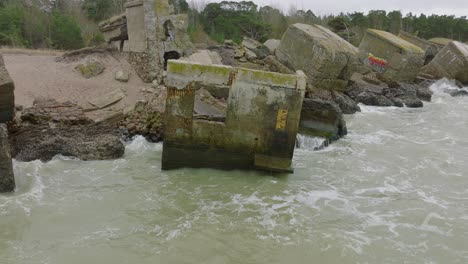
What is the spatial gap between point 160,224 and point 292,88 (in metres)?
2.86

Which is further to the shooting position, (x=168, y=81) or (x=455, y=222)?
(x=168, y=81)

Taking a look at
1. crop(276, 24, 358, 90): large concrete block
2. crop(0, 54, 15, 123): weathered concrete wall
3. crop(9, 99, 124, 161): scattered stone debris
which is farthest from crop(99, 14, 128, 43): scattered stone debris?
crop(0, 54, 15, 123): weathered concrete wall

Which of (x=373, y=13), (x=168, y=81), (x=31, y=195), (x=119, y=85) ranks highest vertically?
(x=373, y=13)

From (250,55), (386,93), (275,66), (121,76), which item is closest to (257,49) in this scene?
(250,55)

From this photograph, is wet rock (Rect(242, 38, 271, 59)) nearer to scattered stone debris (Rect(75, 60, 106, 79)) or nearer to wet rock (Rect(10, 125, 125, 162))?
scattered stone debris (Rect(75, 60, 106, 79))

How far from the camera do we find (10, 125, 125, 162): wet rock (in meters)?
7.00

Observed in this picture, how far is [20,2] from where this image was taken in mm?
22750

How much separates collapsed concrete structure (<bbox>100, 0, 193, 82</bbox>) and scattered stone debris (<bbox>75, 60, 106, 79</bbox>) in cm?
78

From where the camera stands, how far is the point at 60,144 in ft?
23.6

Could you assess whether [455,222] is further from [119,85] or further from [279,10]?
[279,10]

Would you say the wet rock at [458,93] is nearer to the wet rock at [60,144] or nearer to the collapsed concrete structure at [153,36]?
the collapsed concrete structure at [153,36]

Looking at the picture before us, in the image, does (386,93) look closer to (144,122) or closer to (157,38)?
(157,38)

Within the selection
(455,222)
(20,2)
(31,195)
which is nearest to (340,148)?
(455,222)

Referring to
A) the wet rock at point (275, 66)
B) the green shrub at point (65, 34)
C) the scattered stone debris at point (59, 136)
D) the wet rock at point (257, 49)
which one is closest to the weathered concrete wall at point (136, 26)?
the scattered stone debris at point (59, 136)
